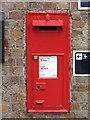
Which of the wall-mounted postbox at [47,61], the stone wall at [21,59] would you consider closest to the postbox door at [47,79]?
the wall-mounted postbox at [47,61]

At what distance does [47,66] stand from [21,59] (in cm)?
33

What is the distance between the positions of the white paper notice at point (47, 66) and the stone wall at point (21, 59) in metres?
0.22

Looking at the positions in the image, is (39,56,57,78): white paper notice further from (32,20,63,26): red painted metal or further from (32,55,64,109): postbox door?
(32,20,63,26): red painted metal

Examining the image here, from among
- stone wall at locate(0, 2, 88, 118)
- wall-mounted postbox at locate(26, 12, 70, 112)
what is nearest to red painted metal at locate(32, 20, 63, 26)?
wall-mounted postbox at locate(26, 12, 70, 112)

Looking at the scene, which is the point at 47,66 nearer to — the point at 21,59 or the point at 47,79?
the point at 47,79

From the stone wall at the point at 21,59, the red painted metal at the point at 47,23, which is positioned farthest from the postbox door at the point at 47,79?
the red painted metal at the point at 47,23

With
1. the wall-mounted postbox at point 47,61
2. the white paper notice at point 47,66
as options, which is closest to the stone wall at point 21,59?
the wall-mounted postbox at point 47,61

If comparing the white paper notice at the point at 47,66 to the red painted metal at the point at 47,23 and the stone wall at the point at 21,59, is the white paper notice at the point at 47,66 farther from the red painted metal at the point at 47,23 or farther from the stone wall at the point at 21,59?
the red painted metal at the point at 47,23

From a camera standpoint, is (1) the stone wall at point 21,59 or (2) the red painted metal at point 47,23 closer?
(2) the red painted metal at point 47,23

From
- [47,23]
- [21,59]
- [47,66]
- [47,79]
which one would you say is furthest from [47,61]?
[47,23]

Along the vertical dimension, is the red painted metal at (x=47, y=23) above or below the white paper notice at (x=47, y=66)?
above

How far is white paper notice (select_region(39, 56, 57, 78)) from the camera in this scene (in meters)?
3.60

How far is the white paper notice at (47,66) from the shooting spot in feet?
11.8

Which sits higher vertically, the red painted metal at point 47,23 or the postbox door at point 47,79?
the red painted metal at point 47,23
